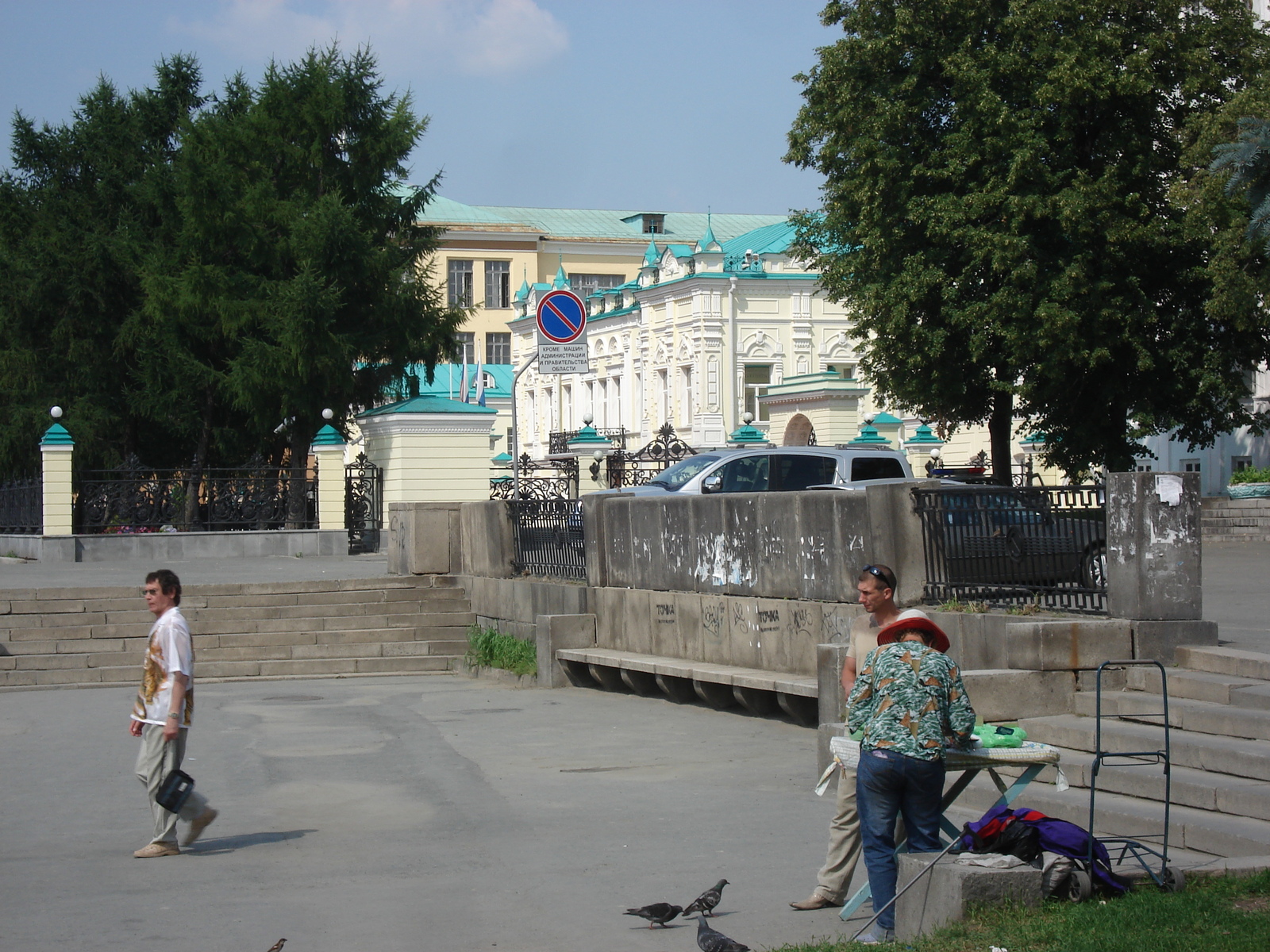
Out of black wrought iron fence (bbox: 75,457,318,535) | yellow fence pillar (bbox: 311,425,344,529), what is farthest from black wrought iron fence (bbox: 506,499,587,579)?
black wrought iron fence (bbox: 75,457,318,535)

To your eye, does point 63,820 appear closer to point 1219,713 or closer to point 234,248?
point 1219,713

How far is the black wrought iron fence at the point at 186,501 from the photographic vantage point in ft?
91.7

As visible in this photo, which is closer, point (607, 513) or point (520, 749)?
point (520, 749)

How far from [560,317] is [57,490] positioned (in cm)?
1395

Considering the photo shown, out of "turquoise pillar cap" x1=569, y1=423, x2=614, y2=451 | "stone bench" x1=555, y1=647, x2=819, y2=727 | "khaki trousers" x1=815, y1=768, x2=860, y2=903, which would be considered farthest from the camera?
"turquoise pillar cap" x1=569, y1=423, x2=614, y2=451

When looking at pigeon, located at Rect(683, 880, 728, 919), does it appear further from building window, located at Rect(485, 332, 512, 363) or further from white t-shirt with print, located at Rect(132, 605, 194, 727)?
building window, located at Rect(485, 332, 512, 363)

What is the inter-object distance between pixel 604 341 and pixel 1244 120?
46.1 metres

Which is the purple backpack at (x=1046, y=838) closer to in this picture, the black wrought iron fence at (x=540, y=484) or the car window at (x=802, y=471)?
the car window at (x=802, y=471)

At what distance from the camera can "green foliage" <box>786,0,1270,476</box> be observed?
24.5 meters

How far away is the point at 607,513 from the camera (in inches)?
638

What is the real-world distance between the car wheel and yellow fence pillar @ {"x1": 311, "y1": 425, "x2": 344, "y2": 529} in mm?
19779

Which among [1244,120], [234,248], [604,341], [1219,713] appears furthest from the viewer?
[604,341]

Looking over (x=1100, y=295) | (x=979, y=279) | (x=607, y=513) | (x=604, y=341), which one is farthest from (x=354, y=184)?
(x=604, y=341)

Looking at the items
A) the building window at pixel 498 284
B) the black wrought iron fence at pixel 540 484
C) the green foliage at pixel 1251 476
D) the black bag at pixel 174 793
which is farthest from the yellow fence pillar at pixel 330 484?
the building window at pixel 498 284
